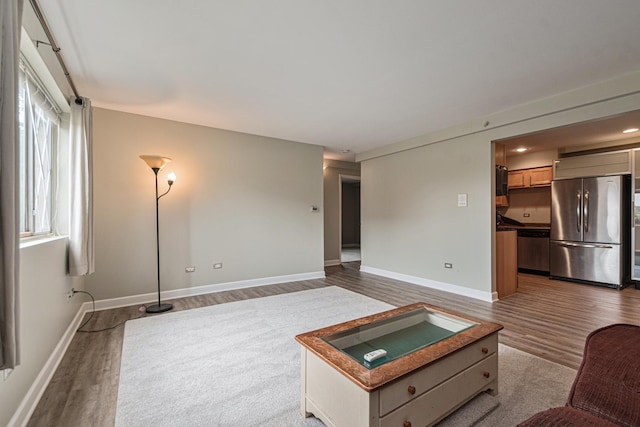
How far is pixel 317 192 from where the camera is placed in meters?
5.57

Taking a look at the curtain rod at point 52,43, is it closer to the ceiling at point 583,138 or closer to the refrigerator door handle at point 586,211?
the ceiling at point 583,138

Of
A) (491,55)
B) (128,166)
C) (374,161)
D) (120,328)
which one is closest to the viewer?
(491,55)

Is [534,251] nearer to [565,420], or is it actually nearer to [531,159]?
[531,159]

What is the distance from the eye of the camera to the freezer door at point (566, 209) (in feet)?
16.6

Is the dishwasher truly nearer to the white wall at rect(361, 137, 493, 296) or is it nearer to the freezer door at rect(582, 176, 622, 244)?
the freezer door at rect(582, 176, 622, 244)

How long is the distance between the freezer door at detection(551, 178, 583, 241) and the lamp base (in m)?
6.85

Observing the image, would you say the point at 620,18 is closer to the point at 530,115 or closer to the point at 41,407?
the point at 530,115

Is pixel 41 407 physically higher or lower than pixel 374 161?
lower

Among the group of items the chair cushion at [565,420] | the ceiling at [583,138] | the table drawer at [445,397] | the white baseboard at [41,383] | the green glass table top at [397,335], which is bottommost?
the white baseboard at [41,383]

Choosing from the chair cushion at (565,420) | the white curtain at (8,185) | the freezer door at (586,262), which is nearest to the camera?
the chair cushion at (565,420)

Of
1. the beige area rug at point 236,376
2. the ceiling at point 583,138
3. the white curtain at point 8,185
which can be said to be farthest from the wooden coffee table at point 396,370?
the ceiling at point 583,138

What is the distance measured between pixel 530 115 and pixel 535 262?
3.67m

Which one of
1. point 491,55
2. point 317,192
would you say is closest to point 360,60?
Result: point 491,55

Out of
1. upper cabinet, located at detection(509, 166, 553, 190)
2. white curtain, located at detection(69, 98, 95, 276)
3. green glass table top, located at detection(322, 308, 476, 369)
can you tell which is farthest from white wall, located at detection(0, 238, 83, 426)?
upper cabinet, located at detection(509, 166, 553, 190)
